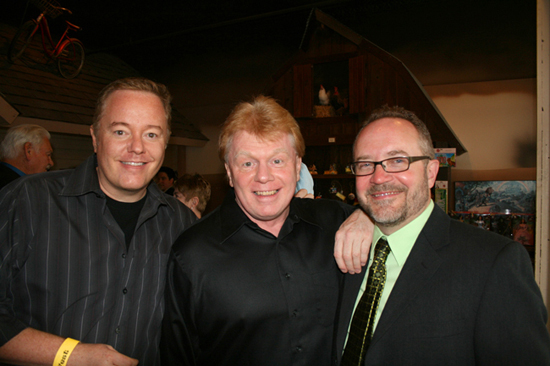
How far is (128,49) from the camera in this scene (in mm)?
8531

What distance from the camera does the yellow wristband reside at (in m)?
1.23

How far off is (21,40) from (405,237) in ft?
25.7

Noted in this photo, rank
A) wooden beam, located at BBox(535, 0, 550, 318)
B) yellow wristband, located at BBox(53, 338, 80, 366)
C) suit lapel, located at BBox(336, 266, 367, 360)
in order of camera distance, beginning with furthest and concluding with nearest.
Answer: wooden beam, located at BBox(535, 0, 550, 318) → suit lapel, located at BBox(336, 266, 367, 360) → yellow wristband, located at BBox(53, 338, 80, 366)

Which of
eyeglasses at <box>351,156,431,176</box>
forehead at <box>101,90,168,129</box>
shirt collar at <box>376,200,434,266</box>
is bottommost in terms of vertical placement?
shirt collar at <box>376,200,434,266</box>

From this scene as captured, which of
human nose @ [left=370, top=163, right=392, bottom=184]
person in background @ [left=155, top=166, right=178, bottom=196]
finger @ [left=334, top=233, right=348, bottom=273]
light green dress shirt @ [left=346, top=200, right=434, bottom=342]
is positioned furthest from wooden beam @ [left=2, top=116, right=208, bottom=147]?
light green dress shirt @ [left=346, top=200, right=434, bottom=342]

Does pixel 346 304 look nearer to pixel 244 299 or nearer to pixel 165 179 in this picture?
pixel 244 299

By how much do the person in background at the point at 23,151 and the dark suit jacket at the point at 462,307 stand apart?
359 centimetres

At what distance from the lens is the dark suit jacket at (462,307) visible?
976 mm

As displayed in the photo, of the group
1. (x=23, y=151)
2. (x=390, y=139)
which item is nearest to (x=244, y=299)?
(x=390, y=139)

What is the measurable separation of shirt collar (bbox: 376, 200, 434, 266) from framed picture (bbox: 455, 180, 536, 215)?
4080 millimetres

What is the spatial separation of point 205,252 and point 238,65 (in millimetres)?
7278

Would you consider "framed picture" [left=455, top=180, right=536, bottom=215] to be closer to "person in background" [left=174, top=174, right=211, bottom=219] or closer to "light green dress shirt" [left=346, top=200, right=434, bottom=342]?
"person in background" [left=174, top=174, right=211, bottom=219]

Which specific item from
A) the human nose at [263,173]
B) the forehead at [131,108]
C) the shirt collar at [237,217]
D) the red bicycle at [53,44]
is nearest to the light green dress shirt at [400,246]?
the shirt collar at [237,217]

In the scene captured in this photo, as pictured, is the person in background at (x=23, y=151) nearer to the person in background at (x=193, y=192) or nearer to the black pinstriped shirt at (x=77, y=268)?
the person in background at (x=193, y=192)
